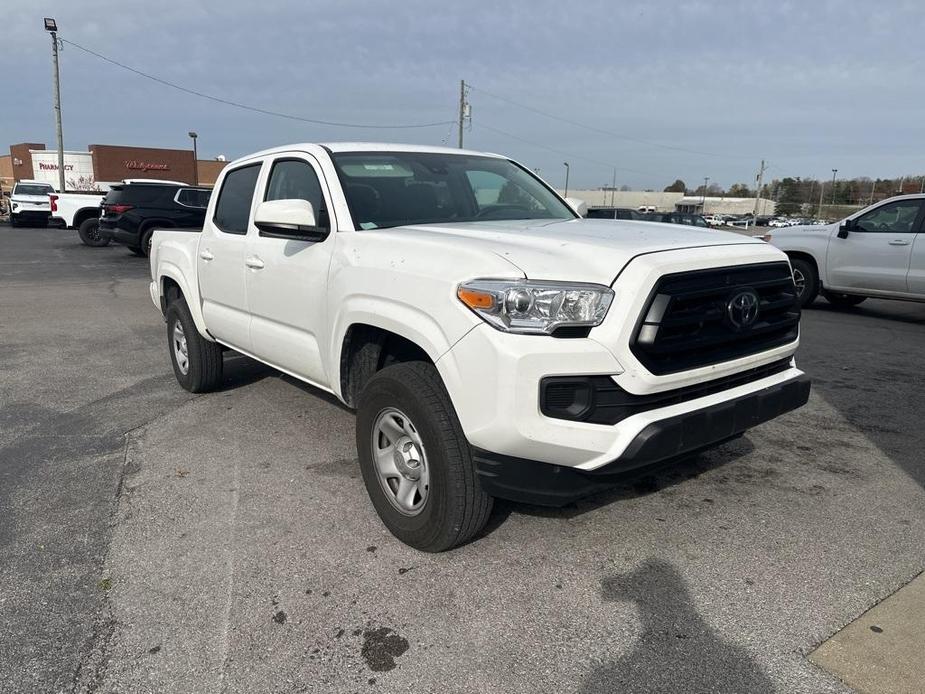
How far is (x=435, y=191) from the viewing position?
4.04 m

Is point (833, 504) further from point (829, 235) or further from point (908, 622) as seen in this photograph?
point (829, 235)

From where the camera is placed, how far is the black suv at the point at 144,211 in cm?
1662

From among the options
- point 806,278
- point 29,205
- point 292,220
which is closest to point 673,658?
point 292,220

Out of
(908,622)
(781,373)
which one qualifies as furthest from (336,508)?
(908,622)

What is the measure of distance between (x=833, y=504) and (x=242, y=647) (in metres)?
2.99

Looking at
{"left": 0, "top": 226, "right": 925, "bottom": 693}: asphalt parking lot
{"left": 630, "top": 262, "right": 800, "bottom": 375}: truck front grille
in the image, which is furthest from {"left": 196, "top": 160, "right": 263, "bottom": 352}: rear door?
{"left": 630, "top": 262, "right": 800, "bottom": 375}: truck front grille

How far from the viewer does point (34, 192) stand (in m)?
29.1

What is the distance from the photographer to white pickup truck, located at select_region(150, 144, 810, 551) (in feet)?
8.30

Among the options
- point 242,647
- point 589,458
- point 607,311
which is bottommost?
point 242,647

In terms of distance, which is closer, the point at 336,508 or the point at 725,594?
the point at 725,594

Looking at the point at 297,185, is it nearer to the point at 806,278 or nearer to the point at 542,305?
the point at 542,305

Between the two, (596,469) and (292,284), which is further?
(292,284)

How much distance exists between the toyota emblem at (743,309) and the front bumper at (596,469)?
1.30 ft

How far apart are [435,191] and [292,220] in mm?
963
